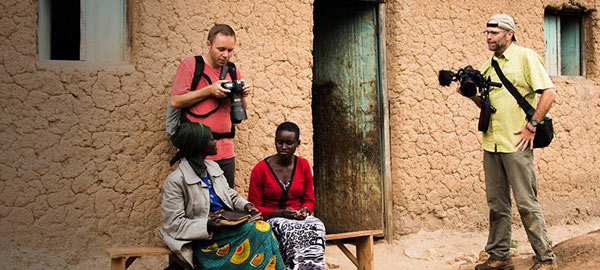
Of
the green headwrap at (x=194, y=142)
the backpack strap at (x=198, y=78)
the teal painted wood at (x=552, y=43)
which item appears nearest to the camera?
the green headwrap at (x=194, y=142)

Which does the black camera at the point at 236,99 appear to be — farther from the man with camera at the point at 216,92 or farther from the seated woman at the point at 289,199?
the seated woman at the point at 289,199

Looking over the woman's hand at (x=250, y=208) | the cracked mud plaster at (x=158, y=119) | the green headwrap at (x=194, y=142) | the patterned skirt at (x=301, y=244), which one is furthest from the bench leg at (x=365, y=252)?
the green headwrap at (x=194, y=142)

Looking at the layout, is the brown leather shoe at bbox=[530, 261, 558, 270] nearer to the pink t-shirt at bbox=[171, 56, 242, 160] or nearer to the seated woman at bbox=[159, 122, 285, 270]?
the seated woman at bbox=[159, 122, 285, 270]

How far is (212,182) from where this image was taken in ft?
13.7

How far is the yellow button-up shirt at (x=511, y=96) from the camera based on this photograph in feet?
15.4

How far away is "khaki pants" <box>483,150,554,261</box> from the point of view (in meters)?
4.66

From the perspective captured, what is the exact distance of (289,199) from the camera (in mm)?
4609

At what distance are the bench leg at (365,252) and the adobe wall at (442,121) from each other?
1.32 meters

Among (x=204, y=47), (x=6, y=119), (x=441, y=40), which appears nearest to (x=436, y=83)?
(x=441, y=40)

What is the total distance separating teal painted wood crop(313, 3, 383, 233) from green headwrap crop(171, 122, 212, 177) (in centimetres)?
261

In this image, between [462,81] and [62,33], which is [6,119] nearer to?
[62,33]

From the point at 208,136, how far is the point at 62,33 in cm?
178

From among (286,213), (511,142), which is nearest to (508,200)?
(511,142)

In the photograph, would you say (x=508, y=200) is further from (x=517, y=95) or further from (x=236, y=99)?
(x=236, y=99)
